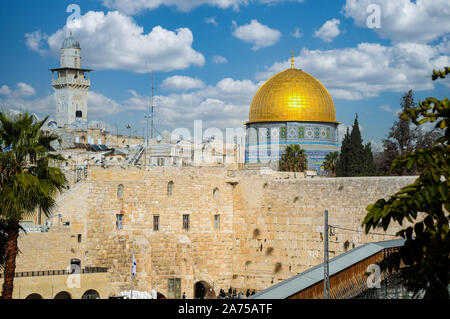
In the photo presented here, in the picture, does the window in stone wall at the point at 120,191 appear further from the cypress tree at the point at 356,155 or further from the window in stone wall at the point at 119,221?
the cypress tree at the point at 356,155

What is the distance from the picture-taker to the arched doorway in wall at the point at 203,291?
26.5 meters

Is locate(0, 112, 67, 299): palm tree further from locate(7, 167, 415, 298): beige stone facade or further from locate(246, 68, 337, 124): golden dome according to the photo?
locate(246, 68, 337, 124): golden dome

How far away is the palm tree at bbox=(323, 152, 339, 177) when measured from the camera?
122 ft

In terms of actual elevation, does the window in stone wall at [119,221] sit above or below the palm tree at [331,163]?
below

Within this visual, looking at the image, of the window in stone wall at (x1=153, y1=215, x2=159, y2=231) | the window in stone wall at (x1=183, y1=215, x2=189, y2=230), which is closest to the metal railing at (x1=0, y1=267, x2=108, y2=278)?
the window in stone wall at (x1=153, y1=215, x2=159, y2=231)

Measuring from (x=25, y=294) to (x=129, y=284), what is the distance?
5.21 metres

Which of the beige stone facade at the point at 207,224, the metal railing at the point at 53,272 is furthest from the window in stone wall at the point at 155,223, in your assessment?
the metal railing at the point at 53,272

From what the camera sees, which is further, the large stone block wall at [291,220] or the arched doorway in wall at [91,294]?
the large stone block wall at [291,220]

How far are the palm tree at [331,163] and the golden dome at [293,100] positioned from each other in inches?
86.7

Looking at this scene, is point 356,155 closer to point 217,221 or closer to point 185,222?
point 217,221

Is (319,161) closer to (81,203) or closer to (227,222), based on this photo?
(227,222)

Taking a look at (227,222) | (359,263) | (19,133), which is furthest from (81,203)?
(359,263)

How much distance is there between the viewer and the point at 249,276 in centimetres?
2662

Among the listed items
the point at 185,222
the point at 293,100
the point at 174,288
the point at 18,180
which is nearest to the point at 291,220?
the point at 185,222
